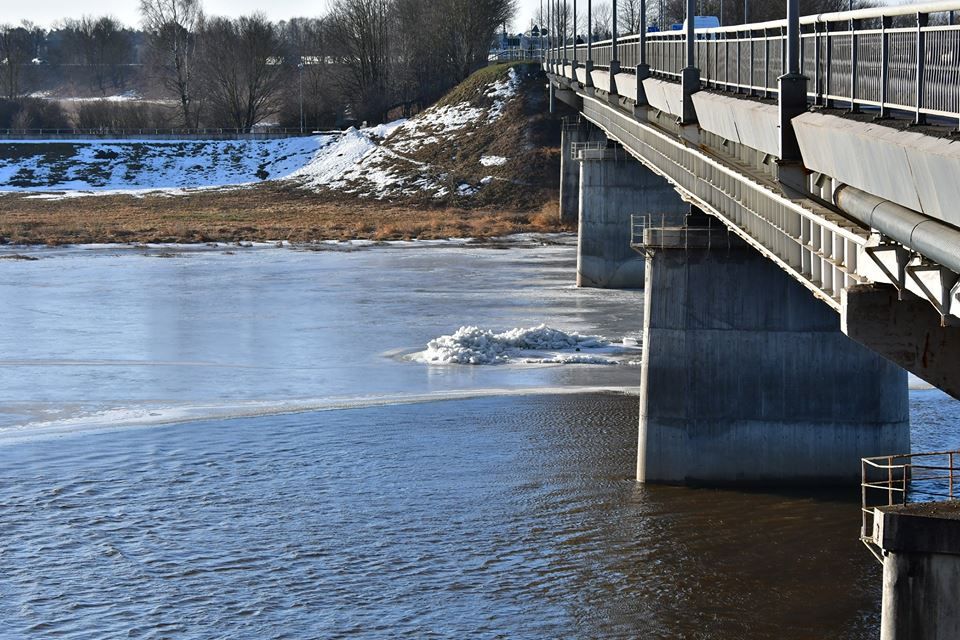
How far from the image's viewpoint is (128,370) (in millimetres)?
33625

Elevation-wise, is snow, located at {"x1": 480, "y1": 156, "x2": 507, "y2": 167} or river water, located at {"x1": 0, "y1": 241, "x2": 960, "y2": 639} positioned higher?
snow, located at {"x1": 480, "y1": 156, "x2": 507, "y2": 167}

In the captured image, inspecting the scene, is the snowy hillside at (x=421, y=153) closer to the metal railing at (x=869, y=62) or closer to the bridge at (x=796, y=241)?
the bridge at (x=796, y=241)

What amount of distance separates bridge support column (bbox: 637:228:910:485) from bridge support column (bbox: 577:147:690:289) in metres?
28.4

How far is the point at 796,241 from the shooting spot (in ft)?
57.3

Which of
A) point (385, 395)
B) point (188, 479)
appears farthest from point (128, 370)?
point (188, 479)

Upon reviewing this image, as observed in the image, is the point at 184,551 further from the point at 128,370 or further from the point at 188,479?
the point at 128,370

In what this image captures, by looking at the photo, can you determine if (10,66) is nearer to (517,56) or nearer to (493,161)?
(517,56)

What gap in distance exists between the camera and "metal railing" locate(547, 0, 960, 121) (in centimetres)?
1271

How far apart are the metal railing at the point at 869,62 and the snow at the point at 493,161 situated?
67027 mm

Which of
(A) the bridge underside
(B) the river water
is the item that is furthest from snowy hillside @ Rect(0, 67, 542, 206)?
(A) the bridge underside

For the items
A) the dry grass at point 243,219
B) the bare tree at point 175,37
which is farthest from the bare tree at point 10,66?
the dry grass at point 243,219

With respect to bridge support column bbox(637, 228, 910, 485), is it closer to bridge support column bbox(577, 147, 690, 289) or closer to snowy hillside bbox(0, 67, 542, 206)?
bridge support column bbox(577, 147, 690, 289)

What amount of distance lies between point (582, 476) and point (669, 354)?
2427 mm

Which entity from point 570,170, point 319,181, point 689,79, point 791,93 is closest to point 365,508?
point 689,79
